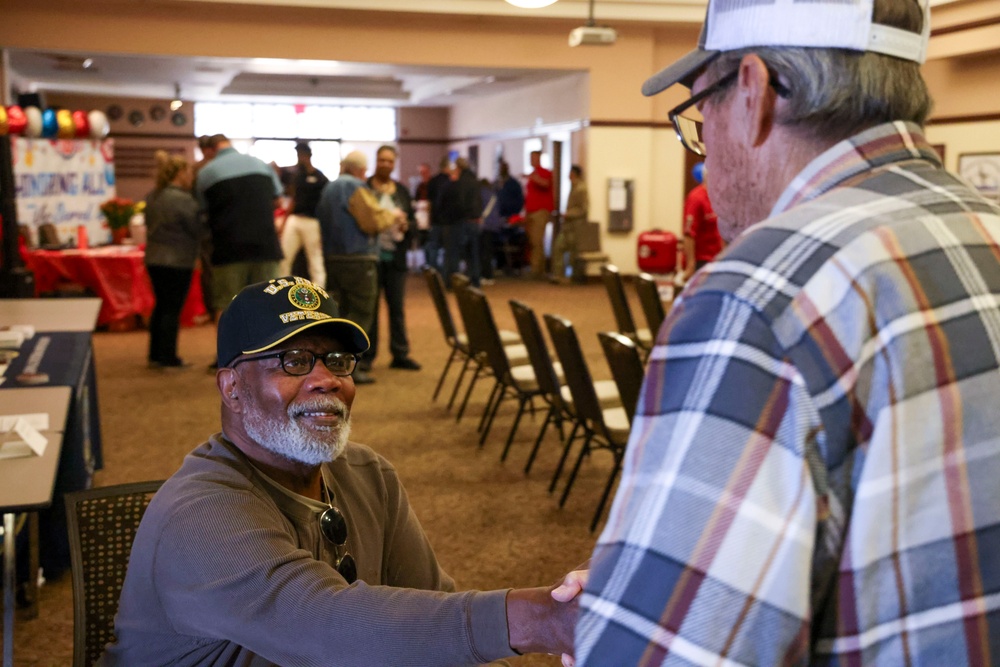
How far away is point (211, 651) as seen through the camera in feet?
4.94

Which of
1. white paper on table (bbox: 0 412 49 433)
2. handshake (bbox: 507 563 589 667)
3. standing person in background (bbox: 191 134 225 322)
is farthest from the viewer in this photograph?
standing person in background (bbox: 191 134 225 322)

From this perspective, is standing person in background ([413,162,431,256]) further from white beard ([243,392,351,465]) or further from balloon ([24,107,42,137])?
white beard ([243,392,351,465])

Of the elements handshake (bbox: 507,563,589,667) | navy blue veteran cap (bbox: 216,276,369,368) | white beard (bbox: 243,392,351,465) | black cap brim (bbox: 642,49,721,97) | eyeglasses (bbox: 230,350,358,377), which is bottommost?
handshake (bbox: 507,563,589,667)

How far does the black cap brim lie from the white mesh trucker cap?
3 cm

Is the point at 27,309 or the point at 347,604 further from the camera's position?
the point at 27,309

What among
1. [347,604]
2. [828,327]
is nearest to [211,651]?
[347,604]

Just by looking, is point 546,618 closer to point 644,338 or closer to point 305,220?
point 644,338

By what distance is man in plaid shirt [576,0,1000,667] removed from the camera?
2.20ft

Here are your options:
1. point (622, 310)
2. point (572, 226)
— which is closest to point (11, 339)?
point (622, 310)

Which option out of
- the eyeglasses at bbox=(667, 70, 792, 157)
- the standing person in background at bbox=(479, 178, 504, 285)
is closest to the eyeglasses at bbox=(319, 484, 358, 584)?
the eyeglasses at bbox=(667, 70, 792, 157)

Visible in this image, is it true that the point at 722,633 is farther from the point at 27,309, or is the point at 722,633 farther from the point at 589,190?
the point at 589,190

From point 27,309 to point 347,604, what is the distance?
176 inches

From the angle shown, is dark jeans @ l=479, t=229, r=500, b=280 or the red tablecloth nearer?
the red tablecloth

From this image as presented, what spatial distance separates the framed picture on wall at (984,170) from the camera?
10484 mm
